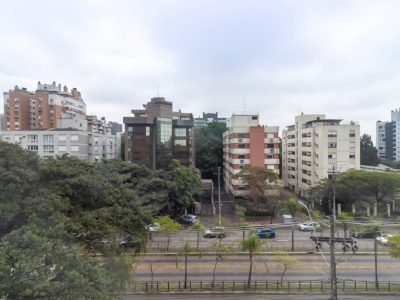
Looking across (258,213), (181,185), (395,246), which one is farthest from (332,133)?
(395,246)

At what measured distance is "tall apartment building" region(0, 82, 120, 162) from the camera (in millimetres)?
48188

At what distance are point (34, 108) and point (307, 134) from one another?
56645mm

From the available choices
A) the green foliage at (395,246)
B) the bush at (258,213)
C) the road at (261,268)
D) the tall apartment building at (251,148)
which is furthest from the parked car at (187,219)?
the green foliage at (395,246)

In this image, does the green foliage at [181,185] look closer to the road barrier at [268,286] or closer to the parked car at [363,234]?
the parked car at [363,234]

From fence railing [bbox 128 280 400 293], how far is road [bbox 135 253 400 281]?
738mm

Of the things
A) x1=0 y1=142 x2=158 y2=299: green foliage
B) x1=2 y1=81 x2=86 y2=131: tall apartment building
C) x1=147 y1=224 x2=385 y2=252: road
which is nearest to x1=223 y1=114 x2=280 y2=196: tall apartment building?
x1=147 y1=224 x2=385 y2=252: road

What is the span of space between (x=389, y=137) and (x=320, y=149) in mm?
79956

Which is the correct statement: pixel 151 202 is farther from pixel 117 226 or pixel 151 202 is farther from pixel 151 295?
pixel 117 226

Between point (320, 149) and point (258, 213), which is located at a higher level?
point (320, 149)

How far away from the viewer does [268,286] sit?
1906 centimetres

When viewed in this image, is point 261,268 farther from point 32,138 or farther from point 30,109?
point 30,109

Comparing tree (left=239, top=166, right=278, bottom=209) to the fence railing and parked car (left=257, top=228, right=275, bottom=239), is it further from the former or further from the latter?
the fence railing

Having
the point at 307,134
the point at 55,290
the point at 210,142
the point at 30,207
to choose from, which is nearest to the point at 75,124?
the point at 210,142

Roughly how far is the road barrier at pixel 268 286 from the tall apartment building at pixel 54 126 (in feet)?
104
